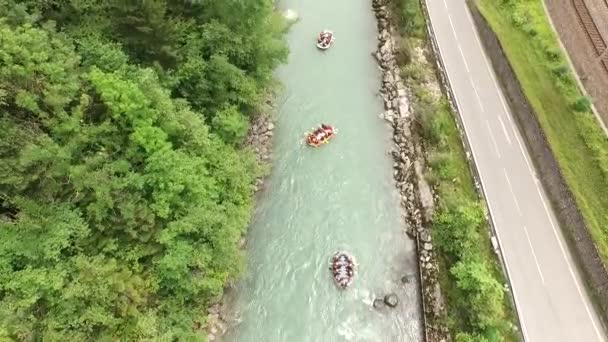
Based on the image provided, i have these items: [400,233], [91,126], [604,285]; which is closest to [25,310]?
[91,126]

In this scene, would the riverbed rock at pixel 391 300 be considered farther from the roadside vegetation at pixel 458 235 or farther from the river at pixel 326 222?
the roadside vegetation at pixel 458 235

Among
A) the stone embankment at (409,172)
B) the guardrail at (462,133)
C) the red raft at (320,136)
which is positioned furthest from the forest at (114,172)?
the guardrail at (462,133)

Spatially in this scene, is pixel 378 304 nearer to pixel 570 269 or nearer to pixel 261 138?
pixel 570 269

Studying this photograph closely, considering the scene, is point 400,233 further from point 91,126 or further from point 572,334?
point 91,126

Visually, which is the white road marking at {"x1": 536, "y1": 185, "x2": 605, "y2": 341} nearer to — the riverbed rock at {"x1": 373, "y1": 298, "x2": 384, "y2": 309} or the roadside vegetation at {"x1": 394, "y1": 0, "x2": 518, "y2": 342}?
the roadside vegetation at {"x1": 394, "y1": 0, "x2": 518, "y2": 342}

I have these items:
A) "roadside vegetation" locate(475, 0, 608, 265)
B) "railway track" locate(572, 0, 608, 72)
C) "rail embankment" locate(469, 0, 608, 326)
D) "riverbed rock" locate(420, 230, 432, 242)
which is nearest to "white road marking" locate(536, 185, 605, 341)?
"rail embankment" locate(469, 0, 608, 326)
